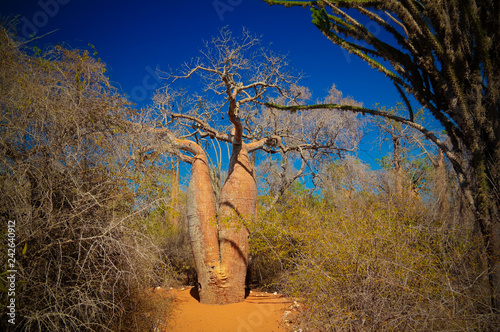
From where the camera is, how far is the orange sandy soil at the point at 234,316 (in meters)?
5.12

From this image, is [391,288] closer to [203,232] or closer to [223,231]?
[223,231]

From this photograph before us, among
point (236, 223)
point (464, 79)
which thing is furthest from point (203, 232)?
point (464, 79)

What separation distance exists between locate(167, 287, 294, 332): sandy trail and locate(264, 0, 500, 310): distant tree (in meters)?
3.59

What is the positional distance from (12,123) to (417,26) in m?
5.45

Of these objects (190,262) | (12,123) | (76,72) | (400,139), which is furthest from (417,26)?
(400,139)

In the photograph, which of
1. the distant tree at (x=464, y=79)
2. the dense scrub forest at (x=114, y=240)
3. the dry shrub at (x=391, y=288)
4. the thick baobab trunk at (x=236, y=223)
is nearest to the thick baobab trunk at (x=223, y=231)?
the thick baobab trunk at (x=236, y=223)

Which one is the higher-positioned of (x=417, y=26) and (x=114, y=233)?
(x=417, y=26)

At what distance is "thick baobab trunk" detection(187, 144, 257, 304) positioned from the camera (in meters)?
6.35

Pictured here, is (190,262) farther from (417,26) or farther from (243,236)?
(417,26)

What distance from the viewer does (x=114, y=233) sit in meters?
3.68

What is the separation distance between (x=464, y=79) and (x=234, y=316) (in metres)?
5.63

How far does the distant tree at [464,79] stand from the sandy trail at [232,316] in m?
3.59

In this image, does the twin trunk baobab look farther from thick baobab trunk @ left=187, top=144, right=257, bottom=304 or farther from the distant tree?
the distant tree

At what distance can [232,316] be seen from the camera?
5656mm
